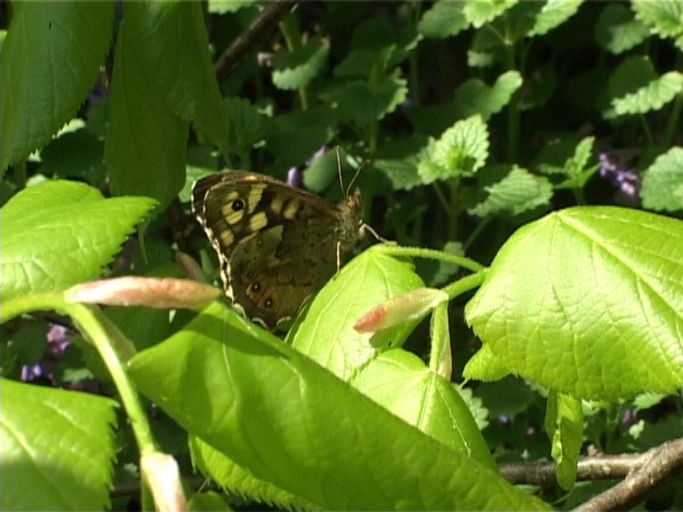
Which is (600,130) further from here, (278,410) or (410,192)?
(278,410)

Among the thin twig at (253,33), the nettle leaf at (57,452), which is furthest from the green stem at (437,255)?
the thin twig at (253,33)

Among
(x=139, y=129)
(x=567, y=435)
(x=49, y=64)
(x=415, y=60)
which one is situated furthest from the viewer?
(x=415, y=60)

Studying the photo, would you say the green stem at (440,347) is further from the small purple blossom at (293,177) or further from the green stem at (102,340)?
the small purple blossom at (293,177)

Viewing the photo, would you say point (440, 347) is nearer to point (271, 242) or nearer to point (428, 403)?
point (428, 403)

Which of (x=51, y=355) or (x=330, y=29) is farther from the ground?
(x=330, y=29)

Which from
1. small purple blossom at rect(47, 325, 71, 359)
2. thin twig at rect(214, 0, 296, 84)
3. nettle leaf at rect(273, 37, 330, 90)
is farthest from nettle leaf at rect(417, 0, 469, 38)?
small purple blossom at rect(47, 325, 71, 359)

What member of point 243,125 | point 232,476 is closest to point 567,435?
point 232,476

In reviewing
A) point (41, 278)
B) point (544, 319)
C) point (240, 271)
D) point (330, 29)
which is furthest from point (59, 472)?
point (330, 29)

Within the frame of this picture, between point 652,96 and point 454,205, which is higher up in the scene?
point 652,96
